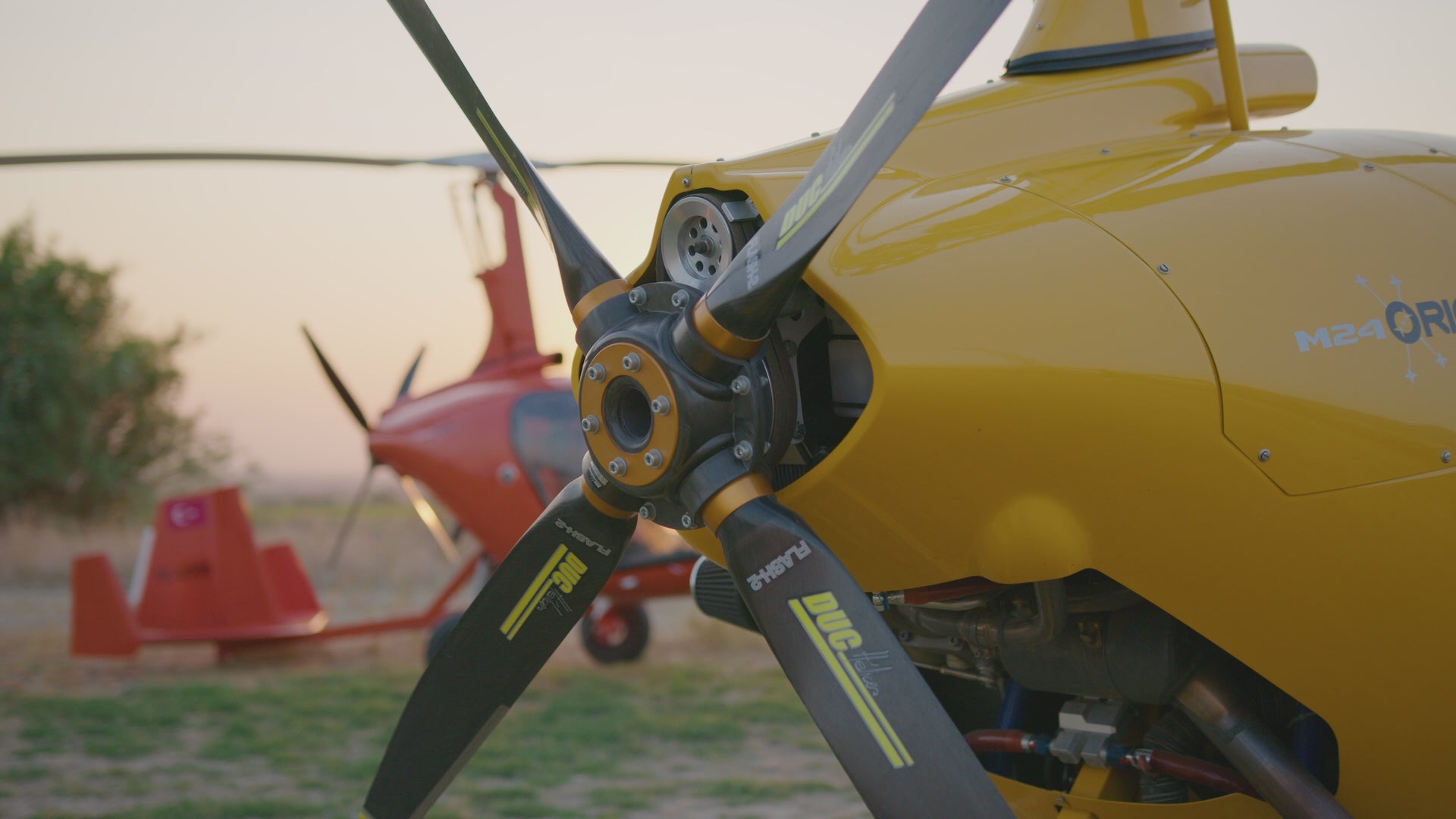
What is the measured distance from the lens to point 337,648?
9852mm

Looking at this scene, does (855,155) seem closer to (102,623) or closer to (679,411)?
(679,411)

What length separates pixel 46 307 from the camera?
52.6 ft

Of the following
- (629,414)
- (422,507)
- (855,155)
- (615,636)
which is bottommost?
(615,636)

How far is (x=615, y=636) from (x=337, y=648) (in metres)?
2.43

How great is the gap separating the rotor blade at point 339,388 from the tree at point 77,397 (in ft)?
29.8

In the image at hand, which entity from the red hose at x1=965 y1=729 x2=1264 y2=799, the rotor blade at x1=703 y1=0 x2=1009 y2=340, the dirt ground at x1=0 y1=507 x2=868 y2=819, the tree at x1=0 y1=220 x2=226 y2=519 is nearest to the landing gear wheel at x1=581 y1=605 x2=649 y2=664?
the dirt ground at x1=0 y1=507 x2=868 y2=819

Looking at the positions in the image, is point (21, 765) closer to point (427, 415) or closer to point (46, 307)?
point (427, 415)

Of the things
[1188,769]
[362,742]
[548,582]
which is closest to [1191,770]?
[1188,769]

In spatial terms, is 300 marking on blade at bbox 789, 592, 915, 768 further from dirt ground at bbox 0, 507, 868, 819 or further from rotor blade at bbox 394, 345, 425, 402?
rotor blade at bbox 394, 345, 425, 402

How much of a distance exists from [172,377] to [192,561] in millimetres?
8772

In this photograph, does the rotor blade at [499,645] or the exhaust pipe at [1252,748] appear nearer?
the exhaust pipe at [1252,748]

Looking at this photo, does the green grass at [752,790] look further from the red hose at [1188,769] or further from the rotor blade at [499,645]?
the red hose at [1188,769]

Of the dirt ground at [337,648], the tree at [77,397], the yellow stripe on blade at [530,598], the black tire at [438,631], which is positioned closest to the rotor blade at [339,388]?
the black tire at [438,631]

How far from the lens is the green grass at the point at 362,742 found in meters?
5.97
